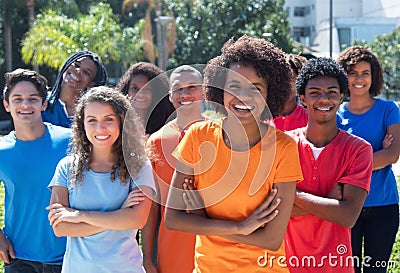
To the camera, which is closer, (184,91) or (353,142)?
(353,142)

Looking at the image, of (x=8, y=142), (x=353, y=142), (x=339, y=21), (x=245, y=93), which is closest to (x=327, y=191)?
(x=353, y=142)

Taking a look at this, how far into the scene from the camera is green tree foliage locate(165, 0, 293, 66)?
87.8 ft

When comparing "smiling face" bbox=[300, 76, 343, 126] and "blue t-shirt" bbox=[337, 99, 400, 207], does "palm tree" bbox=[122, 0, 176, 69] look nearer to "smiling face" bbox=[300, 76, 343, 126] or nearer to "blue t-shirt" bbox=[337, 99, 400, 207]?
"blue t-shirt" bbox=[337, 99, 400, 207]

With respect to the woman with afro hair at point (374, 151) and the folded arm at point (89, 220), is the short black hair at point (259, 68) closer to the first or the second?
the folded arm at point (89, 220)

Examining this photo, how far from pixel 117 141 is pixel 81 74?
1.28 m

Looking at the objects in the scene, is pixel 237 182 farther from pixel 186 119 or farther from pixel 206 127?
pixel 186 119

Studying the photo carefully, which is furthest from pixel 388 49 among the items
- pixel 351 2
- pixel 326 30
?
pixel 351 2

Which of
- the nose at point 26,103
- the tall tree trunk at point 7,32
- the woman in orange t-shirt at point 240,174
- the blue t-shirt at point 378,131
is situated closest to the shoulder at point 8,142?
the nose at point 26,103

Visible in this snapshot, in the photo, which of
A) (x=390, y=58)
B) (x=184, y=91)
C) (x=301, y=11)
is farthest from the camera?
(x=301, y=11)

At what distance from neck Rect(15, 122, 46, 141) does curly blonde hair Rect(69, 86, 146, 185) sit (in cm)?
39

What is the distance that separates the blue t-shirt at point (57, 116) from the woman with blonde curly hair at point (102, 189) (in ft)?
3.00

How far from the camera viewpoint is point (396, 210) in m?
3.99

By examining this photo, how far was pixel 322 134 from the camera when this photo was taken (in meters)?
3.03

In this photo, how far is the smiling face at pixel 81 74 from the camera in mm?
4078
